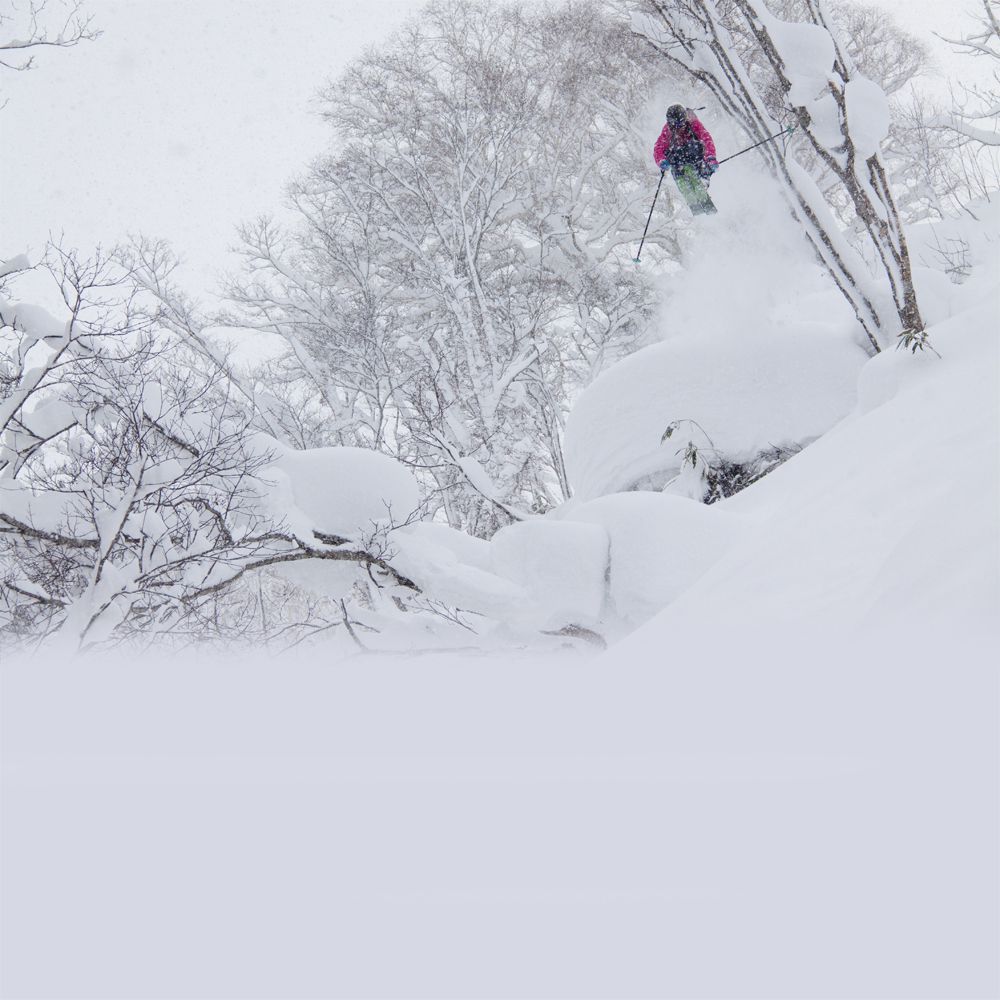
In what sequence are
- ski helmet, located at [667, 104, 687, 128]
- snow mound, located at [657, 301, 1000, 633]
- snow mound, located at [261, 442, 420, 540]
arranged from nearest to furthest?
snow mound, located at [657, 301, 1000, 633] → snow mound, located at [261, 442, 420, 540] → ski helmet, located at [667, 104, 687, 128]

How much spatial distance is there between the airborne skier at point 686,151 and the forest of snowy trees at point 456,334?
1.62 feet

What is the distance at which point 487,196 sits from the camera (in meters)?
10.9

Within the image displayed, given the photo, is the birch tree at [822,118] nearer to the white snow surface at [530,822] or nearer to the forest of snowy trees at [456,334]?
the forest of snowy trees at [456,334]

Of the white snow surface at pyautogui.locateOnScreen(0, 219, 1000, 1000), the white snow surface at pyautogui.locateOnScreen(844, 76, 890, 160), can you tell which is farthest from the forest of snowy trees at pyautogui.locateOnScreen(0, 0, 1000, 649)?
the white snow surface at pyautogui.locateOnScreen(0, 219, 1000, 1000)

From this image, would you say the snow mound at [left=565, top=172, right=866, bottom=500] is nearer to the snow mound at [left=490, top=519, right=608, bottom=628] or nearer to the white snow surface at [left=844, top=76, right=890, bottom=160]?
the white snow surface at [left=844, top=76, right=890, bottom=160]

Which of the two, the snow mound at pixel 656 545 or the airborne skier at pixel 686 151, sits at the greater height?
the airborne skier at pixel 686 151

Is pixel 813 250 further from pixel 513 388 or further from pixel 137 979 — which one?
pixel 137 979

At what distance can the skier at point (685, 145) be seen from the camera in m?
6.68

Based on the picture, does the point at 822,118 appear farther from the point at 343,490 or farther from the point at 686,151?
the point at 343,490

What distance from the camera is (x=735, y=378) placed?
701 centimetres

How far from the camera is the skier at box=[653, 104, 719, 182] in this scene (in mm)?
6680

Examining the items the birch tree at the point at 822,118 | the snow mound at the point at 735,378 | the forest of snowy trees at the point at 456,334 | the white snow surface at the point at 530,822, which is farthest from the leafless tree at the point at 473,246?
the white snow surface at the point at 530,822

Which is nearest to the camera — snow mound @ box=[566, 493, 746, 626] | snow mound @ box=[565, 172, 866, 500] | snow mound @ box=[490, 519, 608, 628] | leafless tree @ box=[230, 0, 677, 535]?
Result: snow mound @ box=[566, 493, 746, 626]

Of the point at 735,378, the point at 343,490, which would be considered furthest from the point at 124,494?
the point at 735,378
